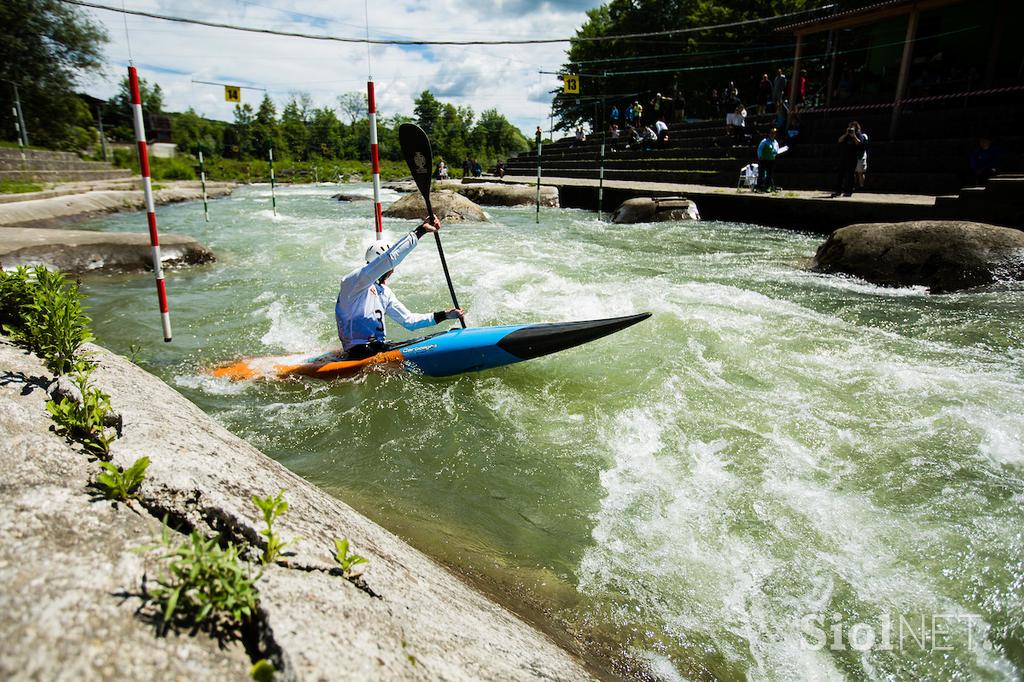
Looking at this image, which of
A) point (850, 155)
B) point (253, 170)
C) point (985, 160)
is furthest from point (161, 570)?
point (253, 170)

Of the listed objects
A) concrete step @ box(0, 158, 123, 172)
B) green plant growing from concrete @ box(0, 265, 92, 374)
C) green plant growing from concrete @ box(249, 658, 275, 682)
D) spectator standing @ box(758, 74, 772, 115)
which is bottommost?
green plant growing from concrete @ box(249, 658, 275, 682)

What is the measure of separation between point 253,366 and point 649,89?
109 feet

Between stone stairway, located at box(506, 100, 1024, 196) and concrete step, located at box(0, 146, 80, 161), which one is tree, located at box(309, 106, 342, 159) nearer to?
concrete step, located at box(0, 146, 80, 161)

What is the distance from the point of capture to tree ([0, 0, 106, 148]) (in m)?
22.4

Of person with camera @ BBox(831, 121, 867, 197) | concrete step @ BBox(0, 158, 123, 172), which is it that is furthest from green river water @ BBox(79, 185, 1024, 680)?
concrete step @ BBox(0, 158, 123, 172)

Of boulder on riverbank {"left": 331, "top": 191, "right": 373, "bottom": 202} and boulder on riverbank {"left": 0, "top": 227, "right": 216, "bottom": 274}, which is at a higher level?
boulder on riverbank {"left": 331, "top": 191, "right": 373, "bottom": 202}

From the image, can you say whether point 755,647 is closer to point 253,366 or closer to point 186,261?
point 253,366

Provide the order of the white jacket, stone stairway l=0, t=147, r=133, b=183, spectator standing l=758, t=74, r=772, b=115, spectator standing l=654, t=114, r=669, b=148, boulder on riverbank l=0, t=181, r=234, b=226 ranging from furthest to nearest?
1. spectator standing l=654, t=114, r=669, b=148
2. spectator standing l=758, t=74, r=772, b=115
3. stone stairway l=0, t=147, r=133, b=183
4. boulder on riverbank l=0, t=181, r=234, b=226
5. the white jacket

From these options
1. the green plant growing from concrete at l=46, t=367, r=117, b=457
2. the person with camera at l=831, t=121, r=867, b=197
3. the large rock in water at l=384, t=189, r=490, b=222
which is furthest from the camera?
the large rock in water at l=384, t=189, r=490, b=222

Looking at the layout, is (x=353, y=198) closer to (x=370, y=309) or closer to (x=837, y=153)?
(x=837, y=153)

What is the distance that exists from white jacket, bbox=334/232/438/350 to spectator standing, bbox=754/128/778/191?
10.1 meters

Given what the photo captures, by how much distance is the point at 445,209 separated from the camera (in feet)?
44.8

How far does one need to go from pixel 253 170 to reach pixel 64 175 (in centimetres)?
2009

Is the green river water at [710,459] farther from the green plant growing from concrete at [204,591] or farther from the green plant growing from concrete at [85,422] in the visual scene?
the green plant growing from concrete at [85,422]
